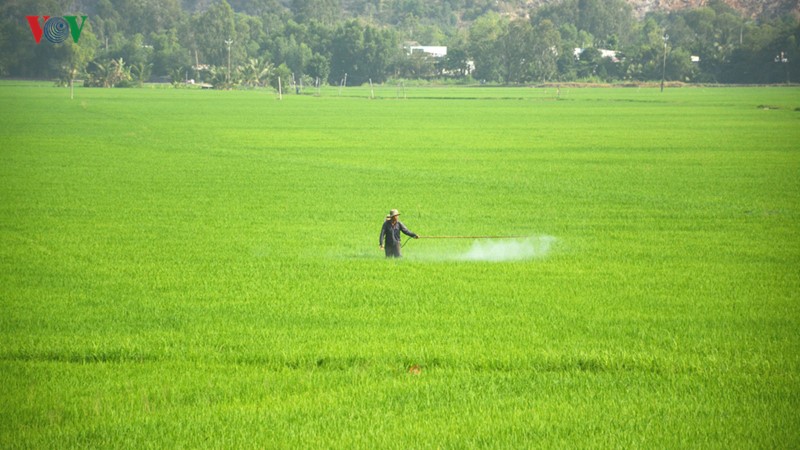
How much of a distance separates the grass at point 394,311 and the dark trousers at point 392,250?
204mm

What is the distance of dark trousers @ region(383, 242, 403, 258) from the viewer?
1775 cm

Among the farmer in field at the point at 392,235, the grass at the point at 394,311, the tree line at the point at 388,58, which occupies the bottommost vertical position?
the grass at the point at 394,311

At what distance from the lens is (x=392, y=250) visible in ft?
58.5

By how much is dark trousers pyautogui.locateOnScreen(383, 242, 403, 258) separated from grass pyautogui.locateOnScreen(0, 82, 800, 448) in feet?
0.67

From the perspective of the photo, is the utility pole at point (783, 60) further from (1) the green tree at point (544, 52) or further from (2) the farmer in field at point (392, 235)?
(2) the farmer in field at point (392, 235)

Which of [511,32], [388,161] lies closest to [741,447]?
[388,161]

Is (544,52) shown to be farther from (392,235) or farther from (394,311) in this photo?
(394,311)

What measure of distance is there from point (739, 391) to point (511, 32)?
155647mm

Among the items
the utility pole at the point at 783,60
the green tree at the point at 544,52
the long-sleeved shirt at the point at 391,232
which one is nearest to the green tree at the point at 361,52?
the green tree at the point at 544,52

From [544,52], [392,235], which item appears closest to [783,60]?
[544,52]

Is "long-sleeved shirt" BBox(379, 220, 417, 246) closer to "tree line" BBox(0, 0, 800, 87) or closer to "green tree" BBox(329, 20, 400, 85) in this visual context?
"tree line" BBox(0, 0, 800, 87)

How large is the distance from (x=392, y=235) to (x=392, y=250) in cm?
45

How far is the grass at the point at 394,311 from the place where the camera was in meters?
9.54

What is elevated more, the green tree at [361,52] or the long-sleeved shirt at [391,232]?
the green tree at [361,52]
